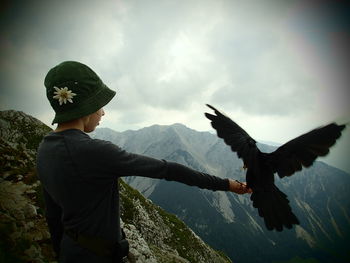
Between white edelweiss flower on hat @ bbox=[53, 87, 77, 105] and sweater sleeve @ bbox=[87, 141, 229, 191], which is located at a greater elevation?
white edelweiss flower on hat @ bbox=[53, 87, 77, 105]

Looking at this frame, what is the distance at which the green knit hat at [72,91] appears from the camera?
341 cm

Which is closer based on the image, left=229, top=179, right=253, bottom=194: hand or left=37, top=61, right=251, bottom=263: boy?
left=37, top=61, right=251, bottom=263: boy

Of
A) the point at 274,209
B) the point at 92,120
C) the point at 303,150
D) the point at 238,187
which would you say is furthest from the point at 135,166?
the point at 303,150

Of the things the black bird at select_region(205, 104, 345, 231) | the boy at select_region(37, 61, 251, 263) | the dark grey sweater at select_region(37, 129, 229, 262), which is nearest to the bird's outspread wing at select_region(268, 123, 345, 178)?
the black bird at select_region(205, 104, 345, 231)

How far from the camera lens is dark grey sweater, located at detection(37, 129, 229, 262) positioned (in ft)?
9.95

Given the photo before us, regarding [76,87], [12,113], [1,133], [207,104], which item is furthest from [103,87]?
[12,113]

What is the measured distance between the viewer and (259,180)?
192 inches

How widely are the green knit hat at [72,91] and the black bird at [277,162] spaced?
3176 mm

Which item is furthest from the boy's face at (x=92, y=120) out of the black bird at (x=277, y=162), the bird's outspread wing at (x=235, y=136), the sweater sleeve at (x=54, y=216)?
the bird's outspread wing at (x=235, y=136)

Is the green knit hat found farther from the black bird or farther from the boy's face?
the black bird

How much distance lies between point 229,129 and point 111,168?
3982mm

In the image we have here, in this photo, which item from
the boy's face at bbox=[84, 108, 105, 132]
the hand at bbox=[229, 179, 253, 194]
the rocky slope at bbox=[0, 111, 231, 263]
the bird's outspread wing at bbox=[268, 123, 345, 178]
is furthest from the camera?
the rocky slope at bbox=[0, 111, 231, 263]

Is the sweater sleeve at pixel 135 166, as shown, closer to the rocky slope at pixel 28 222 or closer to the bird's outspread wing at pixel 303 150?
the bird's outspread wing at pixel 303 150

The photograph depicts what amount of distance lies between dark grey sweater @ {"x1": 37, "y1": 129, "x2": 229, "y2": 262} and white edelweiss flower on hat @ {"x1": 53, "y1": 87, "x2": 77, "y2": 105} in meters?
0.46
